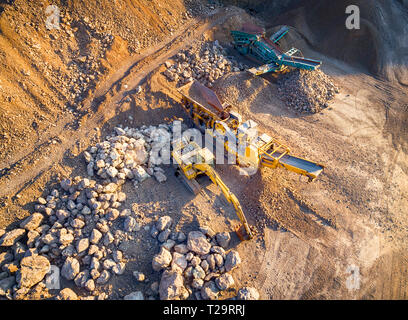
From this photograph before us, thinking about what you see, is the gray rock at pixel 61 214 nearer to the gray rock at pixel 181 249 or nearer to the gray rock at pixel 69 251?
the gray rock at pixel 69 251

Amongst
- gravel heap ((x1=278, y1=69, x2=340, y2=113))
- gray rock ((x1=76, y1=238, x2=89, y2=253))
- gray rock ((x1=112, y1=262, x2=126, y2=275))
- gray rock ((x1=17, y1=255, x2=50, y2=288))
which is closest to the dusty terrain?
gray rock ((x1=112, y1=262, x2=126, y2=275))

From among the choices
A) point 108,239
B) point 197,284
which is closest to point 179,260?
point 197,284

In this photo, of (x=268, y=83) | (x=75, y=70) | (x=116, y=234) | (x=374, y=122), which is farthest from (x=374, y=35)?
(x=116, y=234)

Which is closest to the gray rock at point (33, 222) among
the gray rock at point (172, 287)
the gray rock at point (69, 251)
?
the gray rock at point (69, 251)

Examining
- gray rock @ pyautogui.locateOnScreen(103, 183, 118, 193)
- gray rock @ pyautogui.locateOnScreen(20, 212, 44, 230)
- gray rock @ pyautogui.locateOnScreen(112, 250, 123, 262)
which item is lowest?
gray rock @ pyautogui.locateOnScreen(112, 250, 123, 262)

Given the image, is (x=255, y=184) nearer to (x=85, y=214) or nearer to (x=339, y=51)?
(x=85, y=214)

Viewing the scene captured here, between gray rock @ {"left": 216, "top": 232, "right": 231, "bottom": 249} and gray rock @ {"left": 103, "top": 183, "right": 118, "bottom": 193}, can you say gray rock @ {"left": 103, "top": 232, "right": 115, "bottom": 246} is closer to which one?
gray rock @ {"left": 103, "top": 183, "right": 118, "bottom": 193}
